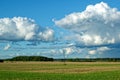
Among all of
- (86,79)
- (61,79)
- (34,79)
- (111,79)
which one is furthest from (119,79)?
(34,79)

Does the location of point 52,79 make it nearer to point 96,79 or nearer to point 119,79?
point 96,79

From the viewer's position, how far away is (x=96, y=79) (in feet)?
148

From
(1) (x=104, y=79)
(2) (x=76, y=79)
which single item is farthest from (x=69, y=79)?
(1) (x=104, y=79)

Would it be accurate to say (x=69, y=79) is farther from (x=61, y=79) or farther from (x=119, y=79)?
(x=119, y=79)

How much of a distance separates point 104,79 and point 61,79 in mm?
5646

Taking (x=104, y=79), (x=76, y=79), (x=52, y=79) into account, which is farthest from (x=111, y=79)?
(x=52, y=79)

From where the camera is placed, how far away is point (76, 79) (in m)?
45.6

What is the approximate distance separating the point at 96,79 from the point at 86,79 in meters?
1.30

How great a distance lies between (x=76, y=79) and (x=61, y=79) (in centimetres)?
198

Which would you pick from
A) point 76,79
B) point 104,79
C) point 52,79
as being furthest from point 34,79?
point 104,79

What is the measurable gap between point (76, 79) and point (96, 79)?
103 inches

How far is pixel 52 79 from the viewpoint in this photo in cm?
4566

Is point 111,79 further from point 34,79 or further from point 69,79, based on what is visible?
point 34,79

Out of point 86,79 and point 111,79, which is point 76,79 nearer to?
point 86,79
